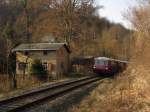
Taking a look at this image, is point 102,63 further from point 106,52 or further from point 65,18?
point 106,52

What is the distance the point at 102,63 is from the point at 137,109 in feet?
115

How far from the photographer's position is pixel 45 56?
170 feet

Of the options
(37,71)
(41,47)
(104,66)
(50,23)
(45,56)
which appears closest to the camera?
(37,71)

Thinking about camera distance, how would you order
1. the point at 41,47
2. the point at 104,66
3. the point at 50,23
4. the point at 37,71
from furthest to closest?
the point at 50,23, the point at 41,47, the point at 104,66, the point at 37,71

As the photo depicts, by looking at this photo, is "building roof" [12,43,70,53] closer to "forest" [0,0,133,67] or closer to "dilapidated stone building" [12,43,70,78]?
"dilapidated stone building" [12,43,70,78]

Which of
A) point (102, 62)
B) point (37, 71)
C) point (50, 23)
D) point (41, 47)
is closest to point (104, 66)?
point (102, 62)

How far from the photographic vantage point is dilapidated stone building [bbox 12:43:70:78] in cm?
5072

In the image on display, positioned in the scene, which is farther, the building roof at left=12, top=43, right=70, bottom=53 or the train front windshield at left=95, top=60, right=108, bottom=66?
the building roof at left=12, top=43, right=70, bottom=53

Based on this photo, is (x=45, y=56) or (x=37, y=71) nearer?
(x=37, y=71)

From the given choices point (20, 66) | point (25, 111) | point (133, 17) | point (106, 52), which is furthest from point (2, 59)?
point (106, 52)

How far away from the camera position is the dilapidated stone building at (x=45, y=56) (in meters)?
50.7

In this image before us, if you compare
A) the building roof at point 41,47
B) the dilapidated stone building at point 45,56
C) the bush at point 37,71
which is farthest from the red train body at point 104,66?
the bush at point 37,71

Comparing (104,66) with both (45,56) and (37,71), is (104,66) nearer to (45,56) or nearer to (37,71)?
(45,56)

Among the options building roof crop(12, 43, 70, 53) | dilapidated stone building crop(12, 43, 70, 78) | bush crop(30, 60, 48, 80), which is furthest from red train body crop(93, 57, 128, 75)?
bush crop(30, 60, 48, 80)
